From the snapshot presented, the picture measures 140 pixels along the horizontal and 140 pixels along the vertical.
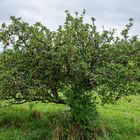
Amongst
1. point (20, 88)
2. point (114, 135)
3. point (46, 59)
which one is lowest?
point (114, 135)

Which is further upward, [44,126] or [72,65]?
[72,65]

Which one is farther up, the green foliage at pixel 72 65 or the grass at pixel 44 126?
the green foliage at pixel 72 65

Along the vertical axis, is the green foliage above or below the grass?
above

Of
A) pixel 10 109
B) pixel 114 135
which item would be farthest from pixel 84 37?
pixel 10 109

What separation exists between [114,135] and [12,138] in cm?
293

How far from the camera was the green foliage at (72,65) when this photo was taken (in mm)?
11227

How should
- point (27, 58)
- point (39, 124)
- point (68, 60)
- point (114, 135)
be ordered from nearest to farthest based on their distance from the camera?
1. point (68, 60)
2. point (27, 58)
3. point (114, 135)
4. point (39, 124)

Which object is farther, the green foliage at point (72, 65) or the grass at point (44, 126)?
the grass at point (44, 126)

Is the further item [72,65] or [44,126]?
[44,126]

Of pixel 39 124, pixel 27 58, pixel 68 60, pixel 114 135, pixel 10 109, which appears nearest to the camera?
pixel 68 60

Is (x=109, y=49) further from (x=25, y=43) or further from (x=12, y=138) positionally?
(x=12, y=138)

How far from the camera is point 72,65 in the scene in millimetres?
11203

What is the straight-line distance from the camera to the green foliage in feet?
36.8

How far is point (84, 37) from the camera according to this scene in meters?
11.6
